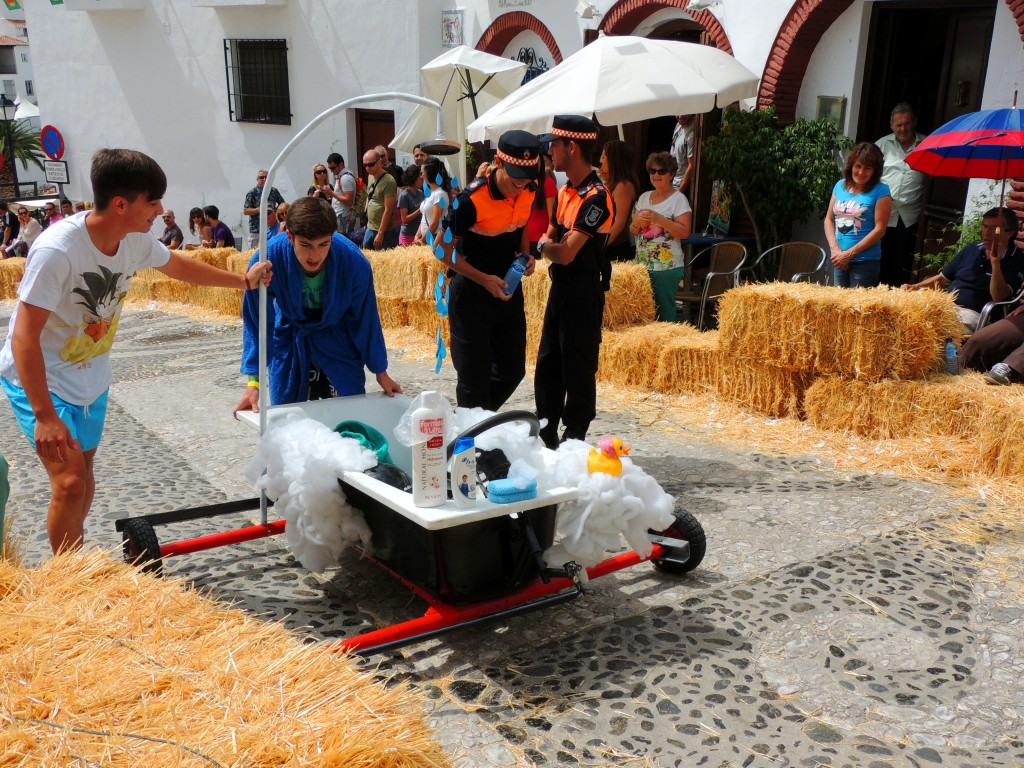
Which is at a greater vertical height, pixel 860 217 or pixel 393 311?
pixel 860 217

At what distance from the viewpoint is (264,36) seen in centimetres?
1739

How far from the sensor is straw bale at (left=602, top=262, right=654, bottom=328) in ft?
25.2

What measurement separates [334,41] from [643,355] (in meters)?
11.0

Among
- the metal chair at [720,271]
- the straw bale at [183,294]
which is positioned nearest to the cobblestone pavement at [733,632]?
the metal chair at [720,271]

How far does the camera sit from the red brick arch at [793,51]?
901 centimetres

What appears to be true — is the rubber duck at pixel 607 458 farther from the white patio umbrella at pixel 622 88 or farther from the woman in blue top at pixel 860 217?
the white patio umbrella at pixel 622 88

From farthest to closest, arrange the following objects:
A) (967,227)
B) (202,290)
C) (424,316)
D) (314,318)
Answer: (202,290)
(424,316)
(967,227)
(314,318)

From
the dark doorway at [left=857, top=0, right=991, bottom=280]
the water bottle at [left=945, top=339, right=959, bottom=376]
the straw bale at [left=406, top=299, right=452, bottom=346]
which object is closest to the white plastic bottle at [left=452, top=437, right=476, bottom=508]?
the water bottle at [left=945, top=339, right=959, bottom=376]

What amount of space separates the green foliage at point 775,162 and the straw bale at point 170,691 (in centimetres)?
794

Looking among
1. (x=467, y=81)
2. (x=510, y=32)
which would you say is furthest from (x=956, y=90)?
(x=510, y=32)

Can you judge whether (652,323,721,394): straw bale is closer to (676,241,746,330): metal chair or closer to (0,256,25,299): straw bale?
(676,241,746,330): metal chair

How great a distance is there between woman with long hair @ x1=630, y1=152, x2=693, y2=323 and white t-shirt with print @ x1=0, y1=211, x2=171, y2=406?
15.7 feet

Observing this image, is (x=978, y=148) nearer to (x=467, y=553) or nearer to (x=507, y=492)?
(x=507, y=492)

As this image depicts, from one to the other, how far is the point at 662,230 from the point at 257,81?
41.0 feet
